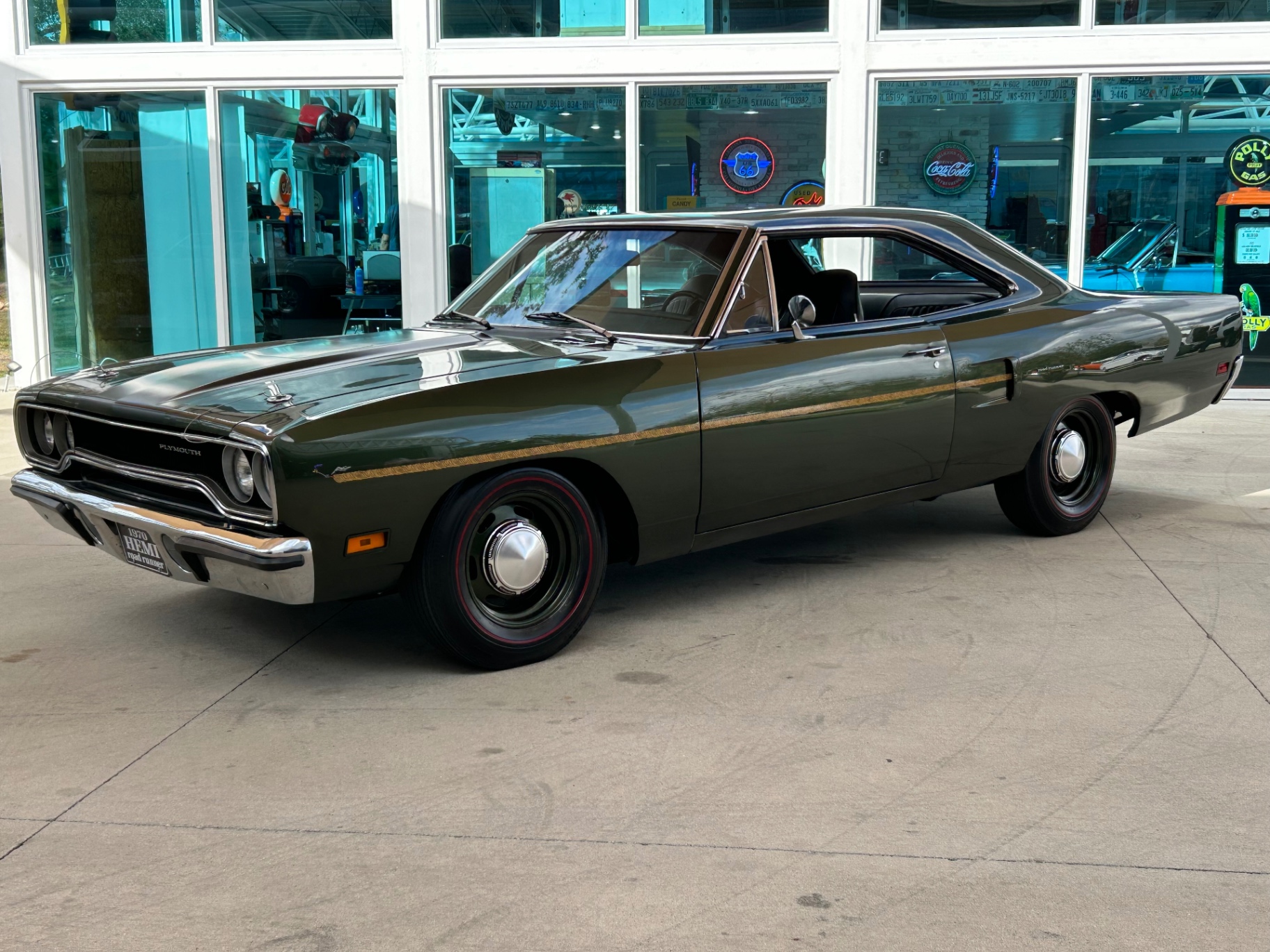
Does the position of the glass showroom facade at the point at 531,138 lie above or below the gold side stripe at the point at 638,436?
above

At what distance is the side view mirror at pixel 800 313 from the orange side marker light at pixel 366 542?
1847 millimetres

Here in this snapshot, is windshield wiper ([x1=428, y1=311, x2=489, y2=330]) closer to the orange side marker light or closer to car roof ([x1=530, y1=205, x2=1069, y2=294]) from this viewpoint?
car roof ([x1=530, y1=205, x2=1069, y2=294])

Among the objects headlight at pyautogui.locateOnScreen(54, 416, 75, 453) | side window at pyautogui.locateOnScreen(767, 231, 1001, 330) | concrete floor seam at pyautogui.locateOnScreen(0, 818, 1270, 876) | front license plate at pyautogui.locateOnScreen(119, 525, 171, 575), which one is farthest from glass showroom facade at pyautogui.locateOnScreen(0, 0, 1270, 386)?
concrete floor seam at pyautogui.locateOnScreen(0, 818, 1270, 876)

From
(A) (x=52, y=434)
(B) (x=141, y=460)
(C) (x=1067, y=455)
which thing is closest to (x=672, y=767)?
(B) (x=141, y=460)

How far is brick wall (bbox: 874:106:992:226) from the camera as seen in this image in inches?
452

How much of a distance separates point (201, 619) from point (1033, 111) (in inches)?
346

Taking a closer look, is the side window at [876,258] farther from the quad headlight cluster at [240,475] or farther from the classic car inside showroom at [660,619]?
the quad headlight cluster at [240,475]

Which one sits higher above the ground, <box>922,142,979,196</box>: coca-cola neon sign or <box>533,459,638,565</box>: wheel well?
<box>922,142,979,196</box>: coca-cola neon sign

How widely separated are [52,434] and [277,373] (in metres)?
0.93

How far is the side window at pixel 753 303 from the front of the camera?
5.09 metres

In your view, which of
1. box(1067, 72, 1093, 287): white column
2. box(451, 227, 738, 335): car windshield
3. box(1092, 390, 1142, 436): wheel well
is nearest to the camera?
box(451, 227, 738, 335): car windshield

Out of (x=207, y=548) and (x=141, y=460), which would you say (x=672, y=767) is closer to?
(x=207, y=548)

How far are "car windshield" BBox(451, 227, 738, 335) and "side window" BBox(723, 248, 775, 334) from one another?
111mm

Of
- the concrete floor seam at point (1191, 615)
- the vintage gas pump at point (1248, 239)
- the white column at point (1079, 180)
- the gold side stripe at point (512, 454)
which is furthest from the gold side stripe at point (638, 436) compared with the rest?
the vintage gas pump at point (1248, 239)
